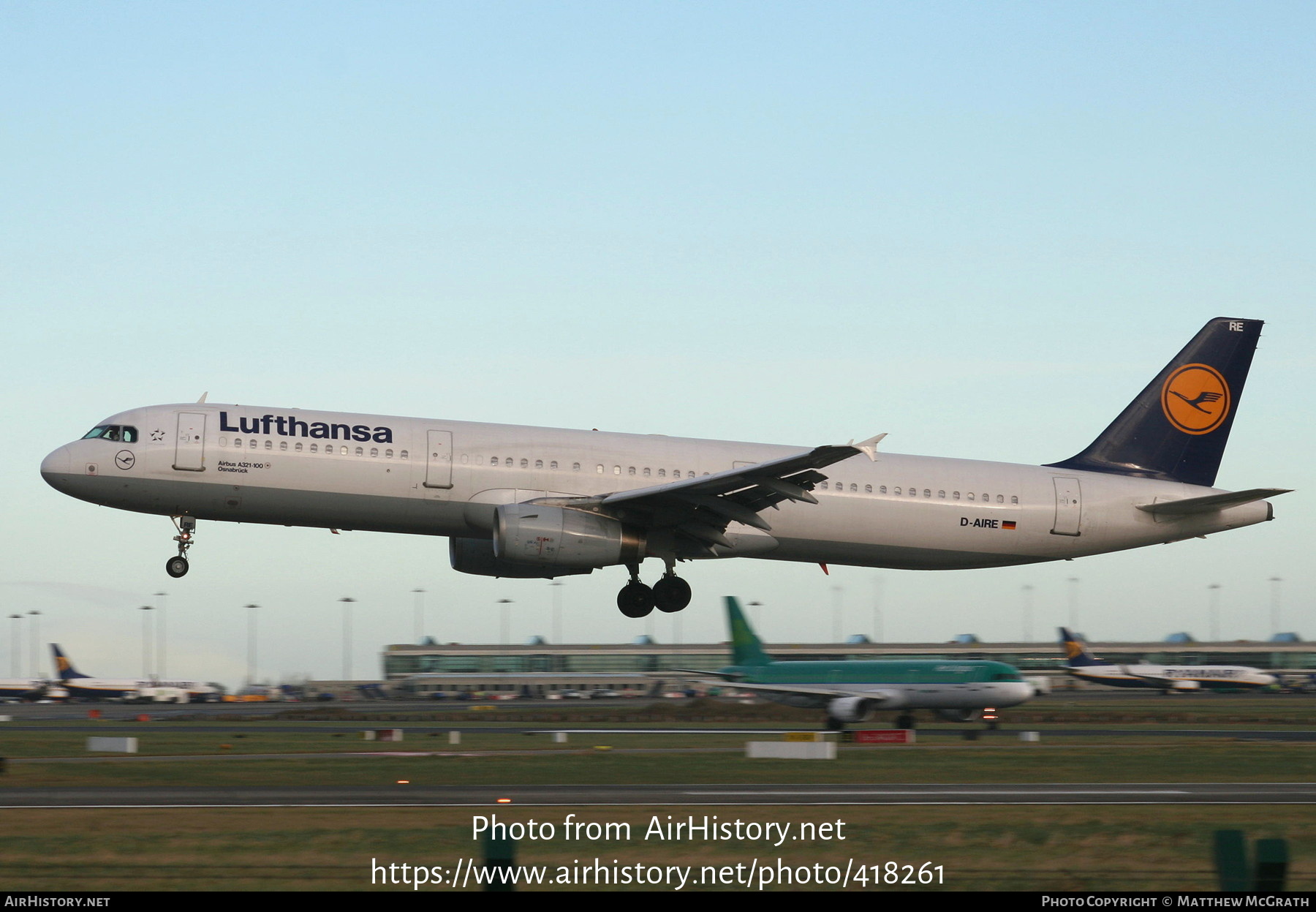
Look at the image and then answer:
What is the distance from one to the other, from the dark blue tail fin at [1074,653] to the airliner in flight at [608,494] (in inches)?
2464

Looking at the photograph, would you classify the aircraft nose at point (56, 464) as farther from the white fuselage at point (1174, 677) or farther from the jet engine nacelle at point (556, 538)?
the white fuselage at point (1174, 677)

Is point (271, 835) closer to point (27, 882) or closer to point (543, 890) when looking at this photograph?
point (27, 882)

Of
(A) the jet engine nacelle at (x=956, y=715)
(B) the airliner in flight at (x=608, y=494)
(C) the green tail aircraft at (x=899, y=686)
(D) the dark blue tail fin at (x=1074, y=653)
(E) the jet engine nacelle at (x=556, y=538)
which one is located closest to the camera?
(E) the jet engine nacelle at (x=556, y=538)

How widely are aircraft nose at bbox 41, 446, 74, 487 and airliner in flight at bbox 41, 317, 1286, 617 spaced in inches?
1.4

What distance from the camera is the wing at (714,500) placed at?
31297 millimetres

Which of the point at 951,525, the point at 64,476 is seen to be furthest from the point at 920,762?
the point at 64,476

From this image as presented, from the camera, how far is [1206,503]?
36.3 meters

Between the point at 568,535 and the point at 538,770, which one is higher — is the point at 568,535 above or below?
above

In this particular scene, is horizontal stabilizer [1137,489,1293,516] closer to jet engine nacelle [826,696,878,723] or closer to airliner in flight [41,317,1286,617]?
airliner in flight [41,317,1286,617]

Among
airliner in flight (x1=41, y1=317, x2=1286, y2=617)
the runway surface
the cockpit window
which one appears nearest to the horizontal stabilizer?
airliner in flight (x1=41, y1=317, x2=1286, y2=617)

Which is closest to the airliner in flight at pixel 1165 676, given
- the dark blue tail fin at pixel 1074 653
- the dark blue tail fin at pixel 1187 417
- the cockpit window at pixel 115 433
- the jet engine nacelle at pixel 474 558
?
the dark blue tail fin at pixel 1074 653

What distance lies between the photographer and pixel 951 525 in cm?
3588

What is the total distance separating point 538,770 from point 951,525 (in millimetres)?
12108

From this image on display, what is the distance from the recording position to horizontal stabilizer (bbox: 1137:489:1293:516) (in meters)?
34.9
